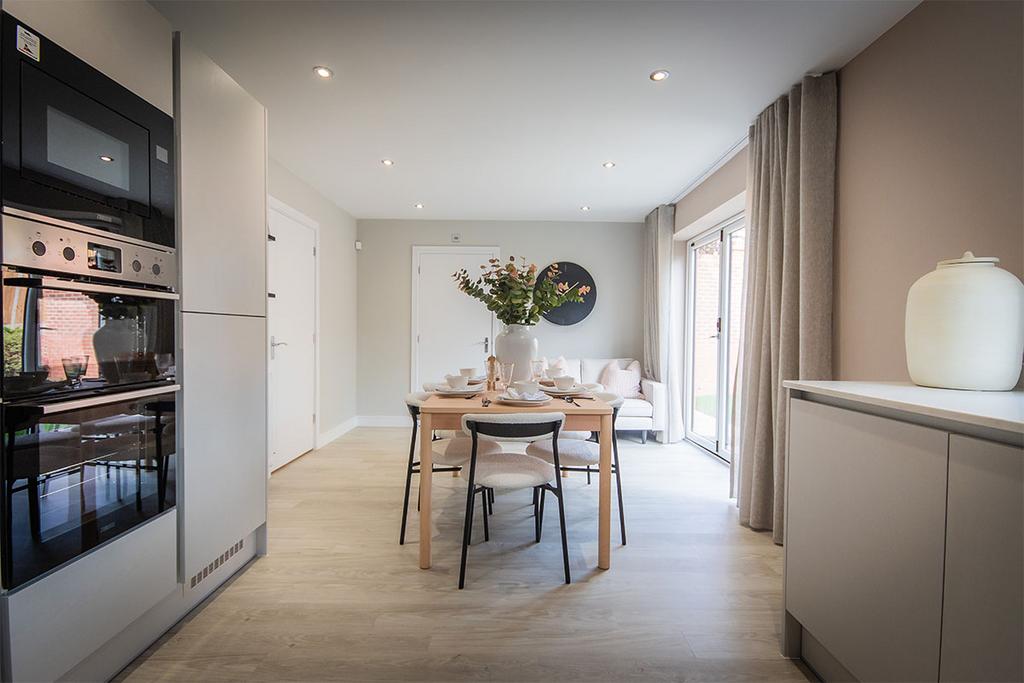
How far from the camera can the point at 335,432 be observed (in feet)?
15.8

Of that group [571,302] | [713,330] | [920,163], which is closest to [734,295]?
[713,330]

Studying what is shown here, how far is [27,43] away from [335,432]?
4.08 metres

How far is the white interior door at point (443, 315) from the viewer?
17.9 ft

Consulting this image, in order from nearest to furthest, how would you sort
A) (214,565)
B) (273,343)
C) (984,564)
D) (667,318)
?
(984,564), (214,565), (273,343), (667,318)

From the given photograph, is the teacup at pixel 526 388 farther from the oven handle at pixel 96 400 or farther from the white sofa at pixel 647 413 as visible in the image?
the white sofa at pixel 647 413

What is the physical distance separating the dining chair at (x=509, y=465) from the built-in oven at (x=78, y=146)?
1.37 m

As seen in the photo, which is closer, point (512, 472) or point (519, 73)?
point (512, 472)

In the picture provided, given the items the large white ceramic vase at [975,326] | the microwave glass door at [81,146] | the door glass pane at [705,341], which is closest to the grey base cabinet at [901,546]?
the large white ceramic vase at [975,326]

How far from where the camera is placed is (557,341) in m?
5.48

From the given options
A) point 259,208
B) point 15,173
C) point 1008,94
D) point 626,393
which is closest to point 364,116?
point 259,208

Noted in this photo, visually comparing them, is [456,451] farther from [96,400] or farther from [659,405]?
[659,405]

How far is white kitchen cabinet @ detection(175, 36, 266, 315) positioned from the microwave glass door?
19cm

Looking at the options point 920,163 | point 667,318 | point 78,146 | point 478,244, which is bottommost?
point 667,318

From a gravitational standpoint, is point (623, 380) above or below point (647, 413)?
above
